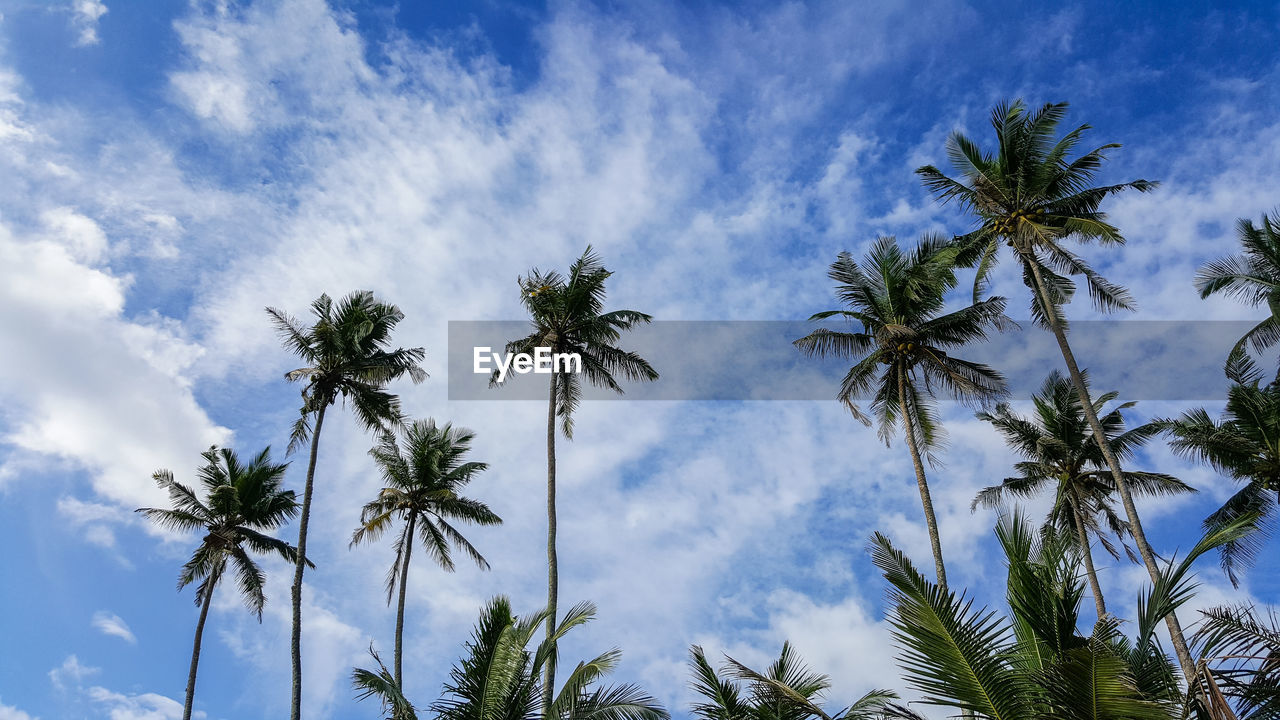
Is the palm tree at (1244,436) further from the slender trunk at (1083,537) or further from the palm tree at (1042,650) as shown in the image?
the palm tree at (1042,650)

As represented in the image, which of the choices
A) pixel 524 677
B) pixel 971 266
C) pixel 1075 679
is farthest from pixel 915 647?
pixel 971 266

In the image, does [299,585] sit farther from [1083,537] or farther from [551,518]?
[1083,537]

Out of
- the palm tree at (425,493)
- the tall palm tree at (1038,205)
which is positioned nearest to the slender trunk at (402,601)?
the palm tree at (425,493)

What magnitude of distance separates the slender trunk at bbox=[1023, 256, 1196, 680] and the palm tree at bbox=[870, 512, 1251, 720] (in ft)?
37.4

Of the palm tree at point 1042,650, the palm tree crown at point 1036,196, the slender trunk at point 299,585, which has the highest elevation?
the palm tree crown at point 1036,196

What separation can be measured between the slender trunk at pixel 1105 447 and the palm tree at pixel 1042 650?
1139 centimetres

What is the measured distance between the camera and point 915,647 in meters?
6.30

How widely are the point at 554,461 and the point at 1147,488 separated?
65.6 ft

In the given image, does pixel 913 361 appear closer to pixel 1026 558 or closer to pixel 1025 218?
pixel 1025 218

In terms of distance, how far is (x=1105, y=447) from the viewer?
2000 cm

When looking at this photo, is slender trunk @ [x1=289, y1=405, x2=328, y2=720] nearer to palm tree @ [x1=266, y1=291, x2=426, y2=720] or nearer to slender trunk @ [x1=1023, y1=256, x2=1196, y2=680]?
palm tree @ [x1=266, y1=291, x2=426, y2=720]

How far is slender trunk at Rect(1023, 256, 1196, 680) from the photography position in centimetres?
A: 1752

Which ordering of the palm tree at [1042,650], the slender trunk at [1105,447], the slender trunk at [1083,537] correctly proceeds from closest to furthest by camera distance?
the palm tree at [1042,650]
the slender trunk at [1105,447]
the slender trunk at [1083,537]

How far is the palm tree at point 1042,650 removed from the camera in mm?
5656
